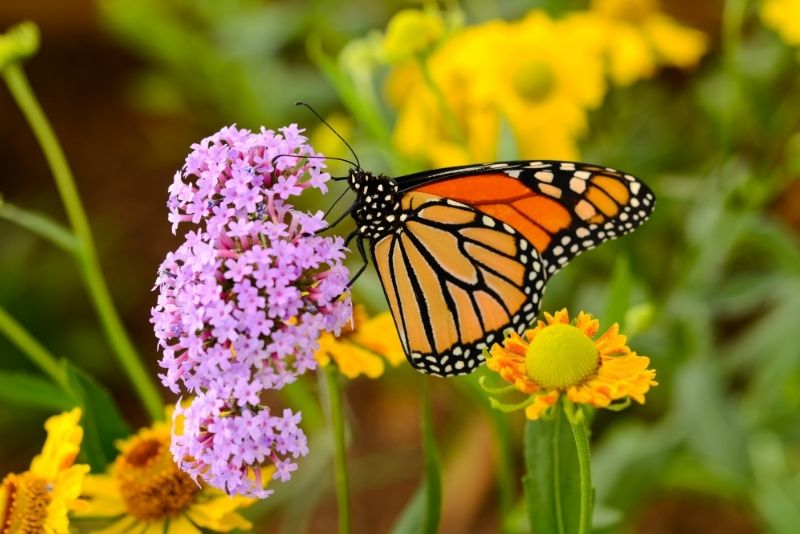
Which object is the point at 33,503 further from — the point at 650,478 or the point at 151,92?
the point at 151,92

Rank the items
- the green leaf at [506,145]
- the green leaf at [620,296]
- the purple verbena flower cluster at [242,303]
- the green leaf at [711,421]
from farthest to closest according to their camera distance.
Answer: the green leaf at [711,421] → the green leaf at [506,145] → the green leaf at [620,296] → the purple verbena flower cluster at [242,303]

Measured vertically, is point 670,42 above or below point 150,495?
above

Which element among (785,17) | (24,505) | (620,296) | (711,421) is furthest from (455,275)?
(785,17)

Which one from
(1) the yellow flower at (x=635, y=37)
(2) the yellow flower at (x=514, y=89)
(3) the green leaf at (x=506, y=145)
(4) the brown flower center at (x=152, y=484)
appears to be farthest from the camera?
(1) the yellow flower at (x=635, y=37)

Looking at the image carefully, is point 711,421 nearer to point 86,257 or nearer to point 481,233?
point 481,233

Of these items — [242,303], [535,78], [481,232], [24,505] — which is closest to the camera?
[242,303]

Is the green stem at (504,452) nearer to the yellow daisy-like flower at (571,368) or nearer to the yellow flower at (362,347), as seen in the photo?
the yellow flower at (362,347)

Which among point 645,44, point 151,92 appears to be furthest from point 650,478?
point 151,92

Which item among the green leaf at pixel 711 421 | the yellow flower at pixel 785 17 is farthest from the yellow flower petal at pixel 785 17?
the green leaf at pixel 711 421
